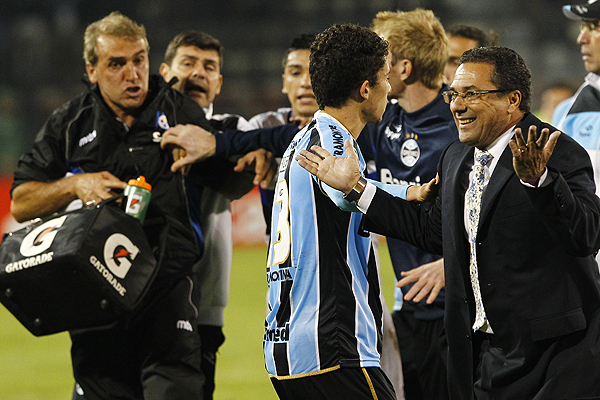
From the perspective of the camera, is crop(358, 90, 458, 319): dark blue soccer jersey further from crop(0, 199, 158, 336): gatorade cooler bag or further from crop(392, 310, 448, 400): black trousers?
crop(0, 199, 158, 336): gatorade cooler bag

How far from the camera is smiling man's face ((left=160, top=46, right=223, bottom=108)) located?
→ 5484 mm

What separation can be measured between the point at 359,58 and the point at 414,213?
2.39 ft

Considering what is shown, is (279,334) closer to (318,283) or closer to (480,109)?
(318,283)

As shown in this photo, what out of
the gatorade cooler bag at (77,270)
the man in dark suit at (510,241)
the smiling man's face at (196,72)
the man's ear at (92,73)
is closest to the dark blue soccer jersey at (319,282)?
the man in dark suit at (510,241)

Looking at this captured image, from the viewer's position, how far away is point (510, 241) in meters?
2.92

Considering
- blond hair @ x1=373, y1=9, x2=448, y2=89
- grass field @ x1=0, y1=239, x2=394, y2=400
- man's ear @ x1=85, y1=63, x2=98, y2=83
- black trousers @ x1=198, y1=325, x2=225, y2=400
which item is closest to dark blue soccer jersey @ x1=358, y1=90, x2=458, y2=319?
blond hair @ x1=373, y1=9, x2=448, y2=89

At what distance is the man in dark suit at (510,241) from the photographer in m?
2.74

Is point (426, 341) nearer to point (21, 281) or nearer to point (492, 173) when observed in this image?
point (492, 173)

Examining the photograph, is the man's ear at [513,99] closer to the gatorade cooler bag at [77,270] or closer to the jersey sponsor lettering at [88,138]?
the gatorade cooler bag at [77,270]

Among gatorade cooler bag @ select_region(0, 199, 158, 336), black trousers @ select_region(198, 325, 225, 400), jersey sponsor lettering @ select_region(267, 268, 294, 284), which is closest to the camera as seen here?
jersey sponsor lettering @ select_region(267, 268, 294, 284)

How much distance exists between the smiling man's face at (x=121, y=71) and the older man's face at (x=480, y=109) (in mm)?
2119

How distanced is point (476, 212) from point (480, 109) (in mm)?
418

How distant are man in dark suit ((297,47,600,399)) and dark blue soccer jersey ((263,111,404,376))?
0.38 feet

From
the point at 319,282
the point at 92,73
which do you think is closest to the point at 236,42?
the point at 92,73
